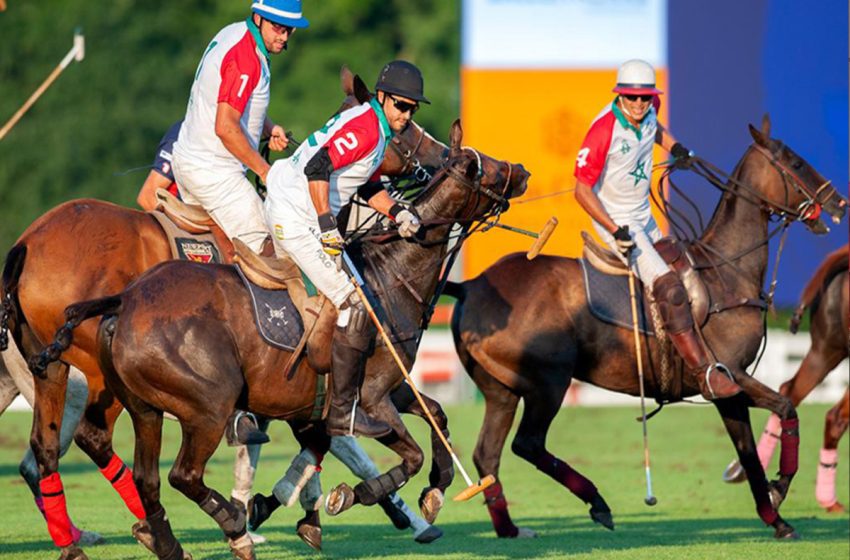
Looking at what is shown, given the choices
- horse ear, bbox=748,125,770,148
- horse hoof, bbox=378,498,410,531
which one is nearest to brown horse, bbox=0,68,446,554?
horse hoof, bbox=378,498,410,531

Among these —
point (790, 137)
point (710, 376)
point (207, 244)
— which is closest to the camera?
point (207, 244)

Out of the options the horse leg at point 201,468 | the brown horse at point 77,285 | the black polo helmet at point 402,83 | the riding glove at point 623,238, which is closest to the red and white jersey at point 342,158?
the black polo helmet at point 402,83

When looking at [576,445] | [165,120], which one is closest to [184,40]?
[165,120]

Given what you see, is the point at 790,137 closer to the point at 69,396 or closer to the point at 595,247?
the point at 595,247

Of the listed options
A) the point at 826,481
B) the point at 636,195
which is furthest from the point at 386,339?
the point at 826,481

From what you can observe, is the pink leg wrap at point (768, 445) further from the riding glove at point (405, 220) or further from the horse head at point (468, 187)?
the riding glove at point (405, 220)

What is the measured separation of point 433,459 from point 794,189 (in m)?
3.57

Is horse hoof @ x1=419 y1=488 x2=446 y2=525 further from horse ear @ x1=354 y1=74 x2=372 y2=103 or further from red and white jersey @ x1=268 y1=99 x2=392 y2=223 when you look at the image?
horse ear @ x1=354 y1=74 x2=372 y2=103

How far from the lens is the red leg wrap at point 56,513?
9320 mm

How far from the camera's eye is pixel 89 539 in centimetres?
1030

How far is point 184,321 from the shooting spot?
8656 millimetres

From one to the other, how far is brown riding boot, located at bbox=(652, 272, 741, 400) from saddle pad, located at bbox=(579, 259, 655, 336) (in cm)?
21

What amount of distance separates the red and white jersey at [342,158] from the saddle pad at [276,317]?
18.4 inches

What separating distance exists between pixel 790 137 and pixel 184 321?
14.2m
